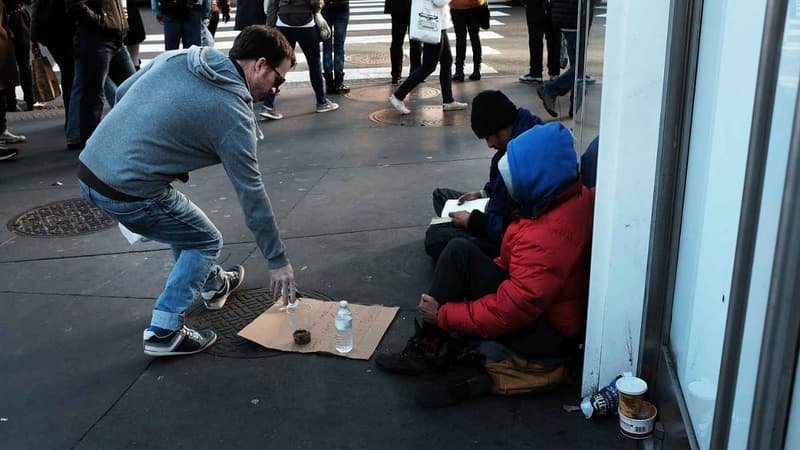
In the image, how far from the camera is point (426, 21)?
8.08 meters

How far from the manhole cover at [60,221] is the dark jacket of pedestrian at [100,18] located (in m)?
1.73

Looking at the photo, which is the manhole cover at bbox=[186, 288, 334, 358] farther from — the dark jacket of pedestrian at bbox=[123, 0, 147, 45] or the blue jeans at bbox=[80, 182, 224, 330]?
the dark jacket of pedestrian at bbox=[123, 0, 147, 45]

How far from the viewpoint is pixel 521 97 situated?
354 inches

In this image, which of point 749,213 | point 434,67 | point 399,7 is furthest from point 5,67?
point 749,213

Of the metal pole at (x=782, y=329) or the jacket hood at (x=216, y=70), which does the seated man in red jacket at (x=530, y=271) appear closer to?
the jacket hood at (x=216, y=70)

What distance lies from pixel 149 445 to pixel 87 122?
16.6 ft

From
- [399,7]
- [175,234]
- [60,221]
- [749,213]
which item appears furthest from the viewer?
[399,7]

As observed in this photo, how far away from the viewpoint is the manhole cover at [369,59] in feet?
38.6

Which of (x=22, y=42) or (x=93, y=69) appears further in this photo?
(x=22, y=42)

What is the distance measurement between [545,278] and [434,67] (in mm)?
5579

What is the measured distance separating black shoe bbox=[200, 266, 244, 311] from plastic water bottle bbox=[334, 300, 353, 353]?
827mm

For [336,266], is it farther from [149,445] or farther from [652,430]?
[652,430]

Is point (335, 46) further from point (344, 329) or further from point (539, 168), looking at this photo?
point (539, 168)

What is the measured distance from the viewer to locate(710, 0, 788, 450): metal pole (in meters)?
1.84
